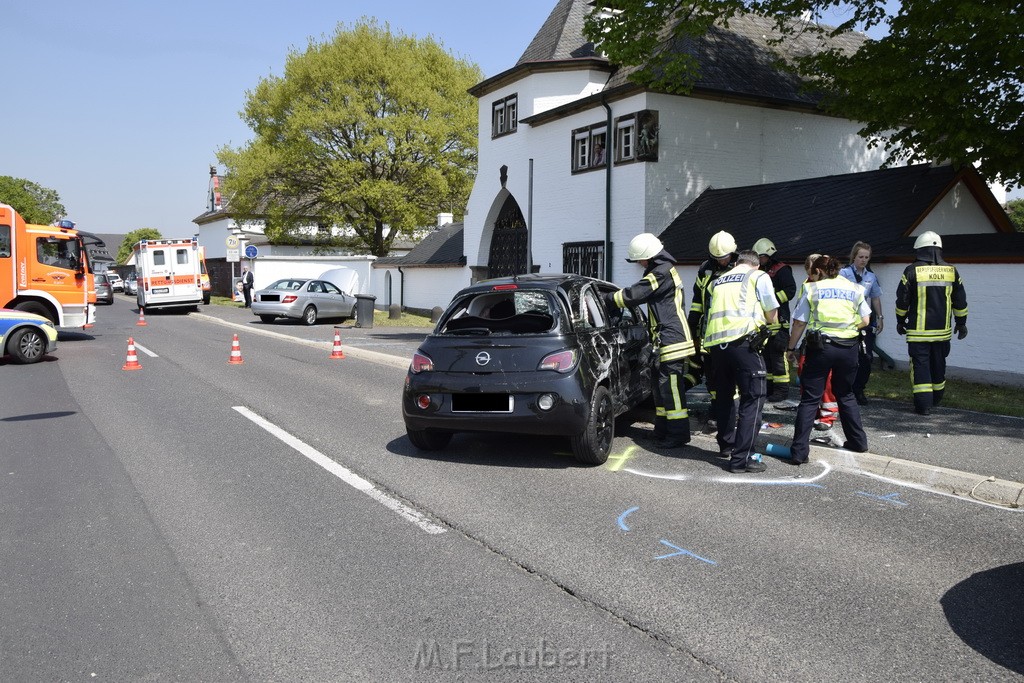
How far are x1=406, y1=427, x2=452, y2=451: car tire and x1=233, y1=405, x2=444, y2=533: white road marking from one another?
2.36 feet

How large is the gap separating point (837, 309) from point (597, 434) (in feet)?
7.25

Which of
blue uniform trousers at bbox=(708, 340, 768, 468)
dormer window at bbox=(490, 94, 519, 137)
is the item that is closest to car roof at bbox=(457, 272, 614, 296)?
blue uniform trousers at bbox=(708, 340, 768, 468)

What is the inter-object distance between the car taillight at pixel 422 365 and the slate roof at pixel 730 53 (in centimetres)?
1538

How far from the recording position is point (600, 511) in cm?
544

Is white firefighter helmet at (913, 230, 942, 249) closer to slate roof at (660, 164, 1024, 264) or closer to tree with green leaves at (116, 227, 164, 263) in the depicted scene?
slate roof at (660, 164, 1024, 264)

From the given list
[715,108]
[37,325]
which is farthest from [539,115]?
[37,325]

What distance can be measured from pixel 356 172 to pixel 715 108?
23541mm

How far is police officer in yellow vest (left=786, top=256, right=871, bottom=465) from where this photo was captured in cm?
667

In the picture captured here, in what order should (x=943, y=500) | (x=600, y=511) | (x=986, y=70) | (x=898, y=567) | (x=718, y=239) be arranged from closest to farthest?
(x=898, y=567)
(x=600, y=511)
(x=943, y=500)
(x=718, y=239)
(x=986, y=70)

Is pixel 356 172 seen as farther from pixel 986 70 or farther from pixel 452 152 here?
pixel 986 70

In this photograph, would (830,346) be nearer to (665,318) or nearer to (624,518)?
(665,318)

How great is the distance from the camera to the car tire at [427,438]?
23.5 ft

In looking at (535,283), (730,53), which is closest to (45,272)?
(535,283)

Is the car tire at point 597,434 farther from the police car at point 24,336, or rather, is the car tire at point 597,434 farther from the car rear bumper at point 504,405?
the police car at point 24,336
